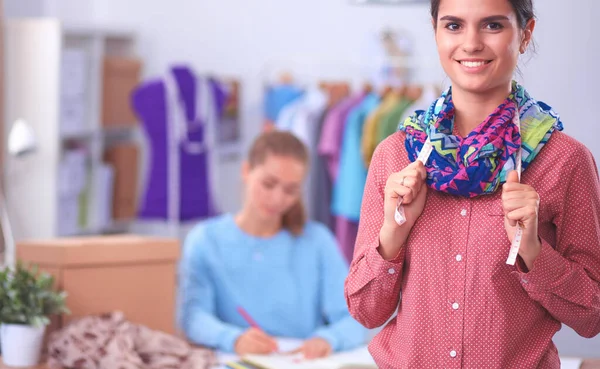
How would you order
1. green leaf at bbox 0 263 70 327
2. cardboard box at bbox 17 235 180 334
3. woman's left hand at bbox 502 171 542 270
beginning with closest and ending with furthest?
woman's left hand at bbox 502 171 542 270 → green leaf at bbox 0 263 70 327 → cardboard box at bbox 17 235 180 334

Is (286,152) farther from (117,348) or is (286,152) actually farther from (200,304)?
(117,348)

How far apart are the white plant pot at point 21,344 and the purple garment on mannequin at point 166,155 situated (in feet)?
8.26

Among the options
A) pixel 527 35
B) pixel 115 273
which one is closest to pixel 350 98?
pixel 115 273

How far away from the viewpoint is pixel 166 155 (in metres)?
4.62

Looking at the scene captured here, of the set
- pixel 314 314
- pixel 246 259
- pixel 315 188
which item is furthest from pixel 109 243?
pixel 315 188

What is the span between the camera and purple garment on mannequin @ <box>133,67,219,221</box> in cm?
461

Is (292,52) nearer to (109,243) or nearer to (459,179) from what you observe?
(109,243)

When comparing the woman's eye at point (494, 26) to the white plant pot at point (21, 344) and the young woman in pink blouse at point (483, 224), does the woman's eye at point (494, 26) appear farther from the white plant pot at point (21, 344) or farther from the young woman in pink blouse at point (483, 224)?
the white plant pot at point (21, 344)

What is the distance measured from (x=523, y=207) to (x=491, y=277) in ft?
0.47

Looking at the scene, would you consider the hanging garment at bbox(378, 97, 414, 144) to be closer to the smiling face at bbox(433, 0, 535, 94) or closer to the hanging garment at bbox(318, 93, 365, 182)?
the hanging garment at bbox(318, 93, 365, 182)

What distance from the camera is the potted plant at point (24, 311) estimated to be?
2135mm

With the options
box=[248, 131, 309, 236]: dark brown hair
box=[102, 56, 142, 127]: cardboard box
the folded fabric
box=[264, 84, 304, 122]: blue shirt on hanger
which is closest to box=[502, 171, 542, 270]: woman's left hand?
the folded fabric

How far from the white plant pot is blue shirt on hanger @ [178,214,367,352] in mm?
502

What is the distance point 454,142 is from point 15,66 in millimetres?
3598
